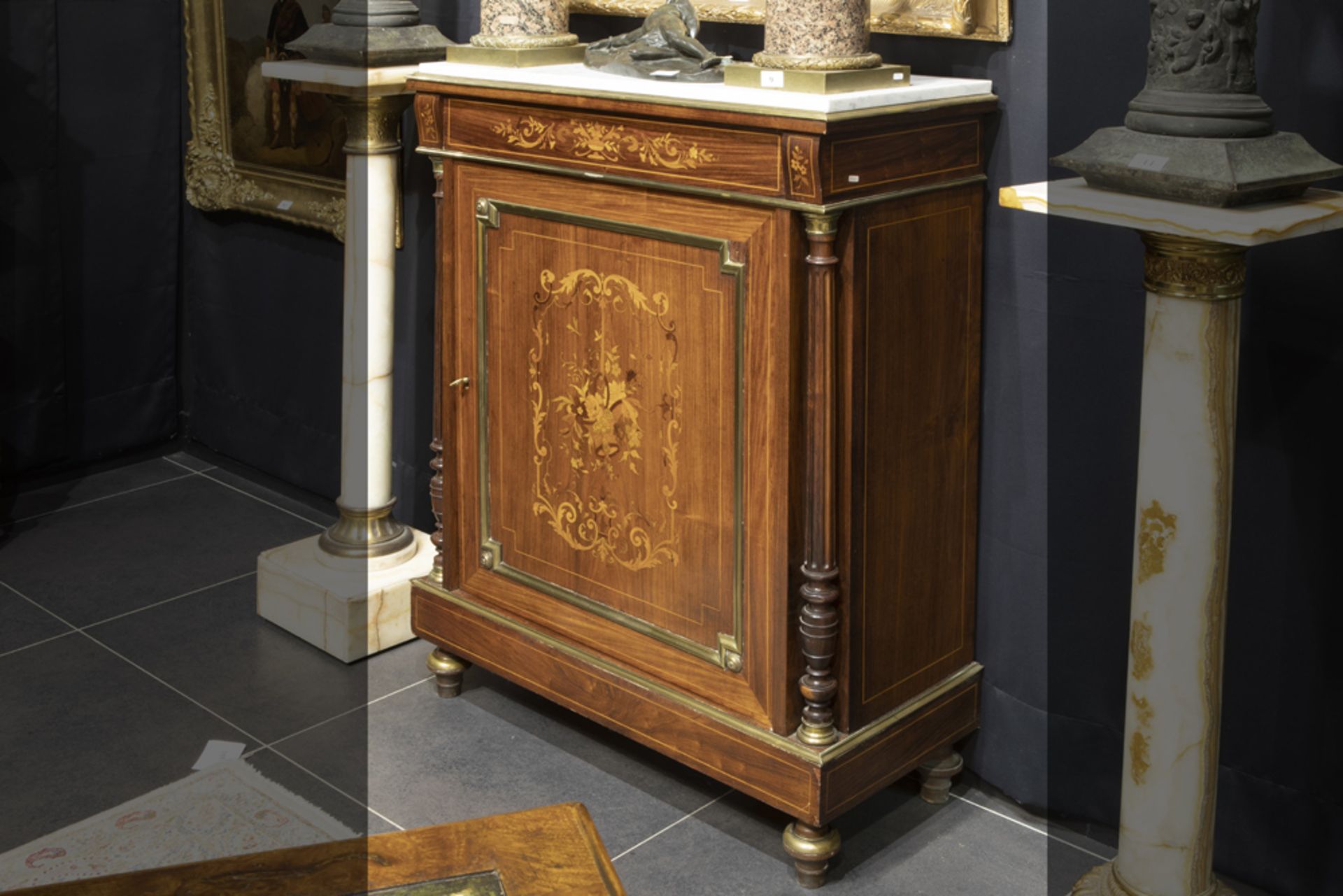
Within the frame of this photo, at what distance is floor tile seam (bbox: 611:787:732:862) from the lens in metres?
3.31

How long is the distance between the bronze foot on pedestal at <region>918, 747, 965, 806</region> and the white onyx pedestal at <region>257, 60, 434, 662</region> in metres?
1.51

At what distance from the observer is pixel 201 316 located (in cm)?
572

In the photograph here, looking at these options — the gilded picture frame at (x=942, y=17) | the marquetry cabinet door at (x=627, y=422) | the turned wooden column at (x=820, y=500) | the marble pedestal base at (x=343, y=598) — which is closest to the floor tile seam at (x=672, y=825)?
the marquetry cabinet door at (x=627, y=422)

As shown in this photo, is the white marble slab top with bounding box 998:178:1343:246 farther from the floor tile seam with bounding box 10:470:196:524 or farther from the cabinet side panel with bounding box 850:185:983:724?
the floor tile seam with bounding box 10:470:196:524

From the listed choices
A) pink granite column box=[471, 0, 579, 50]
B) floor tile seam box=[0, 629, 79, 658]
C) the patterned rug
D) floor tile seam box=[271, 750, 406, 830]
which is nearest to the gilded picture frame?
pink granite column box=[471, 0, 579, 50]

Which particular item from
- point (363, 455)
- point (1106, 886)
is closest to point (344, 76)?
point (363, 455)

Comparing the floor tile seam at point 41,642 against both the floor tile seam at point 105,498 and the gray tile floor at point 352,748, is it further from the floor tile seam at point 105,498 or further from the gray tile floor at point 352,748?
the floor tile seam at point 105,498

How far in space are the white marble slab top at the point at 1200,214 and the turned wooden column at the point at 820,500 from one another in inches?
18.6

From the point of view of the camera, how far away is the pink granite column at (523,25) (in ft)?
11.5

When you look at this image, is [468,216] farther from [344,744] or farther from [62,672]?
[62,672]

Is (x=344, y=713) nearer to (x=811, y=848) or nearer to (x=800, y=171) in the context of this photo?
(x=811, y=848)

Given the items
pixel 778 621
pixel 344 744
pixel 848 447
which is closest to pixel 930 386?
pixel 848 447

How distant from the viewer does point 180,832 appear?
134 inches

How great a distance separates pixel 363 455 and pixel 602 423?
1193 millimetres
